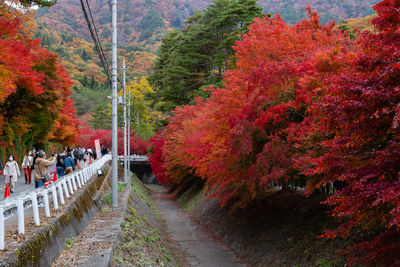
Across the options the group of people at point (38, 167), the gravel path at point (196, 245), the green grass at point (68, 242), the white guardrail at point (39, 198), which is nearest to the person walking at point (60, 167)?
the group of people at point (38, 167)

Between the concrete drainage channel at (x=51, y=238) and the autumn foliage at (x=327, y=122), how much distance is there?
5.52 metres

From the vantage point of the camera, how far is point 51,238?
27.7 feet

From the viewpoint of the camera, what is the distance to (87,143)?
2803 inches

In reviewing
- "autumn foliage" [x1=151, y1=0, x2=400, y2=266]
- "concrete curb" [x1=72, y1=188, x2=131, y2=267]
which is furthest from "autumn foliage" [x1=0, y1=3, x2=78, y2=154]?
"concrete curb" [x1=72, y1=188, x2=131, y2=267]

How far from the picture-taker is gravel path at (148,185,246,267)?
1774cm

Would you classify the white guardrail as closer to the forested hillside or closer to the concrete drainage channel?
the concrete drainage channel

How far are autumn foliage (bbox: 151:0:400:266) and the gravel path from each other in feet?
10.0

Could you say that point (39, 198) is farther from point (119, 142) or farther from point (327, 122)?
point (119, 142)

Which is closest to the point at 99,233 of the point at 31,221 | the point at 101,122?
the point at 31,221

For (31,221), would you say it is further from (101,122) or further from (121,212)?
(101,122)

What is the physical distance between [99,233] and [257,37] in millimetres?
10884

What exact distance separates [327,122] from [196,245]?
14733 millimetres

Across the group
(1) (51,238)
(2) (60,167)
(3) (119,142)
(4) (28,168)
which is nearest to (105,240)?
(1) (51,238)

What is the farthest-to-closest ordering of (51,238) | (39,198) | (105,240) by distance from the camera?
(39,198) < (105,240) < (51,238)
